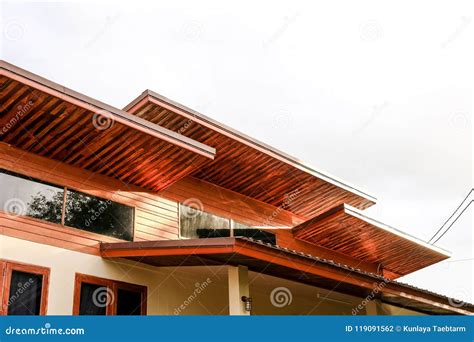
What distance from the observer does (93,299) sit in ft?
28.6

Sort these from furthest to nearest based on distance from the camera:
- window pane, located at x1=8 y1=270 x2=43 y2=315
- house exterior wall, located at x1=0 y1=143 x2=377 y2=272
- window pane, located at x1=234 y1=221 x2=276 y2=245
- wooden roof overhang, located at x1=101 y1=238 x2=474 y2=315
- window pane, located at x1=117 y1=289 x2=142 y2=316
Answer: window pane, located at x1=234 y1=221 x2=276 y2=245
window pane, located at x1=117 y1=289 x2=142 y2=316
house exterior wall, located at x1=0 y1=143 x2=377 y2=272
wooden roof overhang, located at x1=101 y1=238 x2=474 y2=315
window pane, located at x1=8 y1=270 x2=43 y2=315

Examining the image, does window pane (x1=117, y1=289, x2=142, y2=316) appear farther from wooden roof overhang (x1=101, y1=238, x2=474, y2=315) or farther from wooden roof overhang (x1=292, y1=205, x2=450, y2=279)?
wooden roof overhang (x1=292, y1=205, x2=450, y2=279)

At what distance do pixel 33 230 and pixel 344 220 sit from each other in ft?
25.9

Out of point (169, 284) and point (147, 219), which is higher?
point (147, 219)

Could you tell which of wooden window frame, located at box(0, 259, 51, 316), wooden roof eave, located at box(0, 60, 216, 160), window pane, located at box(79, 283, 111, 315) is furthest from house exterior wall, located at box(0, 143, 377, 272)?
wooden roof eave, located at box(0, 60, 216, 160)

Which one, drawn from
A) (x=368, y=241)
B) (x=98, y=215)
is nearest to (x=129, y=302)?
(x=98, y=215)

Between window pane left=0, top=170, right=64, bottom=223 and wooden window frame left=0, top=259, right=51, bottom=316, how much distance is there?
806mm

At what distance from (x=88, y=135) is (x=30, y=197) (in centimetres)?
133

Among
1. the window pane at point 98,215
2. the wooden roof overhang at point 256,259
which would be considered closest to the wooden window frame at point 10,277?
the window pane at point 98,215

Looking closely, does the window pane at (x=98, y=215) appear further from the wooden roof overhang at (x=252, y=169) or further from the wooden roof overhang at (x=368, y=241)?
the wooden roof overhang at (x=368, y=241)

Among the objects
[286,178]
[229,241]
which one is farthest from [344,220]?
[229,241]

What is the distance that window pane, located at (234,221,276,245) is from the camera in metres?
12.2

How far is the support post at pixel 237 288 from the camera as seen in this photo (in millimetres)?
8625

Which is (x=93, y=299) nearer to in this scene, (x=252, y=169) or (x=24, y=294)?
(x=24, y=294)
